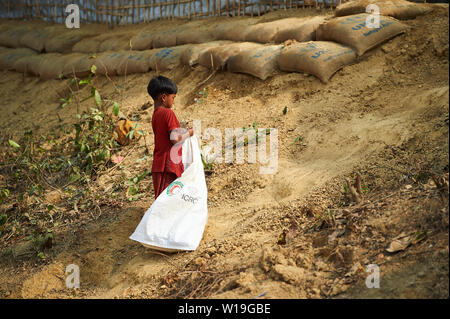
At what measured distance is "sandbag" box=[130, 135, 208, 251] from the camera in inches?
110

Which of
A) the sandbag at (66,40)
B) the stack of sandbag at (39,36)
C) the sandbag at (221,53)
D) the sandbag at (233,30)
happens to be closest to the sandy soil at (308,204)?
the sandbag at (221,53)

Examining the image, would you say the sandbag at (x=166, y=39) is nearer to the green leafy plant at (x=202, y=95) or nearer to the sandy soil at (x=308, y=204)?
the sandy soil at (x=308, y=204)

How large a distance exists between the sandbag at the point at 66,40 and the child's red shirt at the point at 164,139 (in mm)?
5043

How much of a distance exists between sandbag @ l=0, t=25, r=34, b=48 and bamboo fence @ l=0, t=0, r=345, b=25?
0.54 metres

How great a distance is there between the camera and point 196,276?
251cm

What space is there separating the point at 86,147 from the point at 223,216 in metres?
1.95

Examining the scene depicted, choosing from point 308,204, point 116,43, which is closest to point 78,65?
point 116,43

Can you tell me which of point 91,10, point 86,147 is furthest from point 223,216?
point 91,10

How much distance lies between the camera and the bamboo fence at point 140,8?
6000 mm

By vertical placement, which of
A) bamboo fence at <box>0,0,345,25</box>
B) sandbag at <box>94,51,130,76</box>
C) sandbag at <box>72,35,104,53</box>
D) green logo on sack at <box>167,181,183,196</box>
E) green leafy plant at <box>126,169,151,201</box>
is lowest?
green leafy plant at <box>126,169,151,201</box>

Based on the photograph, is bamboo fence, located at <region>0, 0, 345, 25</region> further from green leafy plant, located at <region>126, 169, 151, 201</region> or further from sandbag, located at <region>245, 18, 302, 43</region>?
green leafy plant, located at <region>126, 169, 151, 201</region>

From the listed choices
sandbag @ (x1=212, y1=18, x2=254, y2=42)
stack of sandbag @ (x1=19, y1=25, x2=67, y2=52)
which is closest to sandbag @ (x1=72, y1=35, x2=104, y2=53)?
stack of sandbag @ (x1=19, y1=25, x2=67, y2=52)

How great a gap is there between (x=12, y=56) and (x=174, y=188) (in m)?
6.28

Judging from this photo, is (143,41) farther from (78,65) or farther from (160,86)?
(160,86)
